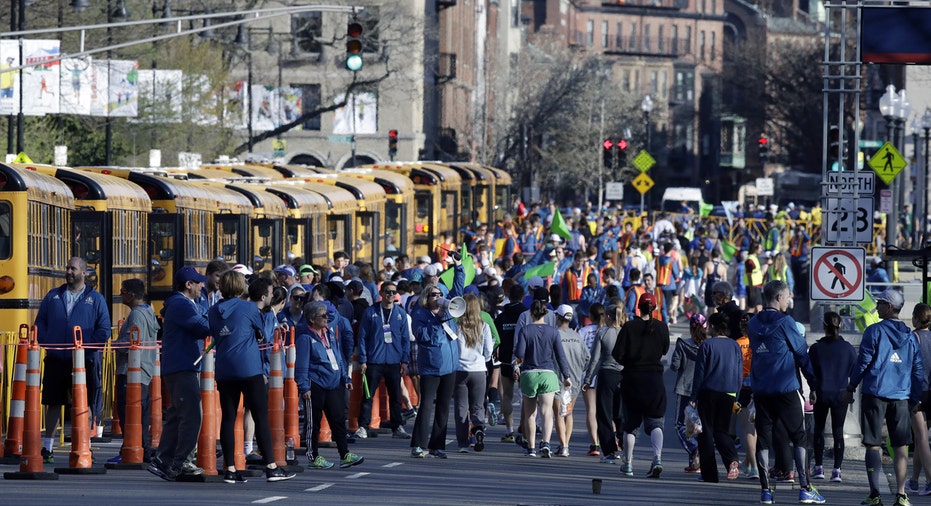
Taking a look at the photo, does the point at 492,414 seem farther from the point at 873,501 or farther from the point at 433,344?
the point at 873,501

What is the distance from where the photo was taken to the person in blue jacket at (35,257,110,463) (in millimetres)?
16344

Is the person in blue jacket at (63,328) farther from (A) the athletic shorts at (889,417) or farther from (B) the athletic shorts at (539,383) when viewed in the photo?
(A) the athletic shorts at (889,417)

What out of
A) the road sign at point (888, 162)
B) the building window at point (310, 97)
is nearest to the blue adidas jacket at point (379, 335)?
the road sign at point (888, 162)

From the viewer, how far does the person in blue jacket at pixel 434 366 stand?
18156 millimetres

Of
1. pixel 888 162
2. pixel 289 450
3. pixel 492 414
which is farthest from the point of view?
pixel 888 162

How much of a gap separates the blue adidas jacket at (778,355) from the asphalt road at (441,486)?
37.9 inches

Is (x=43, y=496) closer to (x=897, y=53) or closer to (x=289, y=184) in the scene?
(x=897, y=53)

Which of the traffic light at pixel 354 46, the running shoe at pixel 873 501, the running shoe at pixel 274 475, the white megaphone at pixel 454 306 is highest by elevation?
the traffic light at pixel 354 46

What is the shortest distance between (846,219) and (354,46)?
39.3 feet

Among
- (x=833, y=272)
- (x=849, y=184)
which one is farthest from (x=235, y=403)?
(x=849, y=184)

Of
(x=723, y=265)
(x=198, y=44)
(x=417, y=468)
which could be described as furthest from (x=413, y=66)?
(x=417, y=468)

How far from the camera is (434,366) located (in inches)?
717

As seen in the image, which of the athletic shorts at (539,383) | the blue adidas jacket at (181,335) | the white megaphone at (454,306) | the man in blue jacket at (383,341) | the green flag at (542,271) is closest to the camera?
the blue adidas jacket at (181,335)

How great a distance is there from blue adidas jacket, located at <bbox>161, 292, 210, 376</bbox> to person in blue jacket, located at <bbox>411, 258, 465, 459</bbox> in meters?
3.74
